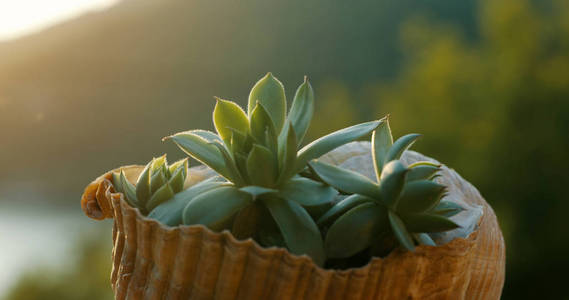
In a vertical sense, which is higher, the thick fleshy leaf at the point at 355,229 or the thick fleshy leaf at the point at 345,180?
the thick fleshy leaf at the point at 345,180

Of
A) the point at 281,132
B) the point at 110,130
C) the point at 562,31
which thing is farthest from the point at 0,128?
the point at 562,31

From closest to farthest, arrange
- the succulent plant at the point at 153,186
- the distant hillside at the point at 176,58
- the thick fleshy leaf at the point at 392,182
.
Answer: the thick fleshy leaf at the point at 392,182 → the succulent plant at the point at 153,186 → the distant hillside at the point at 176,58

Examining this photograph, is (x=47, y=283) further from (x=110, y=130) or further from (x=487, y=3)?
(x=487, y=3)

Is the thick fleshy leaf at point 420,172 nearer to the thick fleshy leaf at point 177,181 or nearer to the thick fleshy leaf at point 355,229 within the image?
the thick fleshy leaf at point 355,229

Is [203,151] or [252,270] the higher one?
[203,151]

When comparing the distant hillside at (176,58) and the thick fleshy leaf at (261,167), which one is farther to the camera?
the distant hillside at (176,58)

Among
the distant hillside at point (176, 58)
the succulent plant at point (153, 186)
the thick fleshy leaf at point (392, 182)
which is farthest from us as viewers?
the distant hillside at point (176, 58)

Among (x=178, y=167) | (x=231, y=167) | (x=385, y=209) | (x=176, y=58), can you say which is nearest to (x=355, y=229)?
(x=385, y=209)

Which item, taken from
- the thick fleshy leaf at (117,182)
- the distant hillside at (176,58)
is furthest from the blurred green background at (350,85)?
the thick fleshy leaf at (117,182)

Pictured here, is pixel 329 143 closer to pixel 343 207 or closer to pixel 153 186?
pixel 343 207
